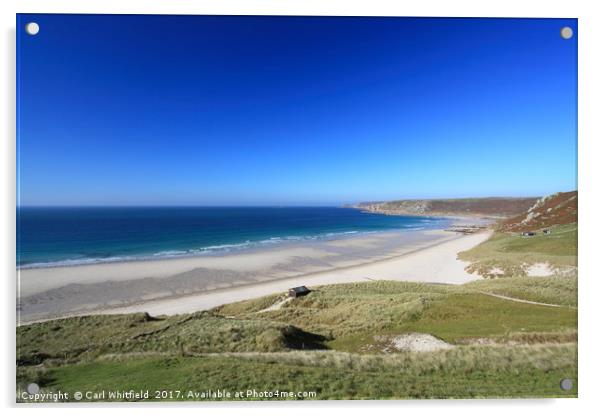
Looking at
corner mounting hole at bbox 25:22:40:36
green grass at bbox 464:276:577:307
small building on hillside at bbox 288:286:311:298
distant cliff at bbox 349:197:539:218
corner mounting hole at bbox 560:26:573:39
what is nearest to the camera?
corner mounting hole at bbox 25:22:40:36

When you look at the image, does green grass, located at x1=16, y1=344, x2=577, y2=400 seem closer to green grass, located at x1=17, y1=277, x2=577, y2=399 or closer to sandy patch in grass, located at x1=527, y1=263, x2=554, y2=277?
green grass, located at x1=17, y1=277, x2=577, y2=399

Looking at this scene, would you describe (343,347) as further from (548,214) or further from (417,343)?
(548,214)

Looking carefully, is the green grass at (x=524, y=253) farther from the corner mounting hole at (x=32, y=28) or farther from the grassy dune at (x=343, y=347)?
the corner mounting hole at (x=32, y=28)

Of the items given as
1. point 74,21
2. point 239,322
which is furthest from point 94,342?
point 74,21

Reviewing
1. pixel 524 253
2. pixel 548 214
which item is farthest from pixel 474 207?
pixel 548 214

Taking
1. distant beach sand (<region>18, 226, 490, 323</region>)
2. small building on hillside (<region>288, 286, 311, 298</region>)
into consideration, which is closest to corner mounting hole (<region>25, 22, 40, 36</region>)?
distant beach sand (<region>18, 226, 490, 323</region>)

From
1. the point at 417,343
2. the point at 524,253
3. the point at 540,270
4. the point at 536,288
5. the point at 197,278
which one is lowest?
the point at 197,278
